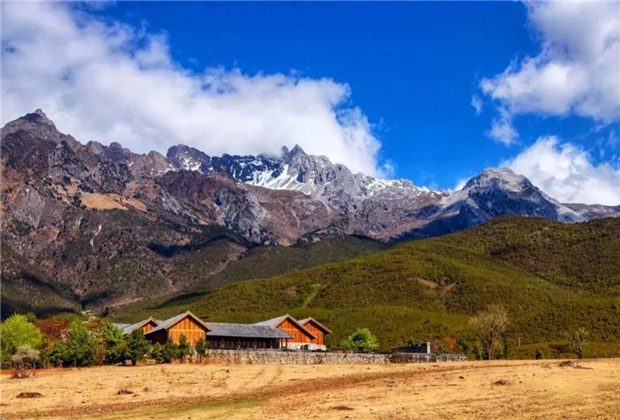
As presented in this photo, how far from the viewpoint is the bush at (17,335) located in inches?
2591

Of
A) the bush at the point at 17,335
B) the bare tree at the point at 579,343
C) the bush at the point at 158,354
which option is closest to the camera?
the bush at the point at 158,354

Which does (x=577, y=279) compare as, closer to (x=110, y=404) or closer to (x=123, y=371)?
(x=123, y=371)

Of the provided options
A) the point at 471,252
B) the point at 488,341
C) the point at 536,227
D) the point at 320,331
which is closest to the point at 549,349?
the point at 488,341

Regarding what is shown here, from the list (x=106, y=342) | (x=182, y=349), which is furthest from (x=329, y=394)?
(x=106, y=342)

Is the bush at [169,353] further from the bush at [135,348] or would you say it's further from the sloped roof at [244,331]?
the sloped roof at [244,331]

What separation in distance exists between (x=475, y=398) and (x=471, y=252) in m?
140

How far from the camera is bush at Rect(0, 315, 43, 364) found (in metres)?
65.8

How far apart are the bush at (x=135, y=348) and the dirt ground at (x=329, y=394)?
34.2 ft

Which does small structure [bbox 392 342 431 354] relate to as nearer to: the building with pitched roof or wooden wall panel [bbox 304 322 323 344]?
the building with pitched roof

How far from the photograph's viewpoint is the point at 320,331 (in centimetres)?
9656

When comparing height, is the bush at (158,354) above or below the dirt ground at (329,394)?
above

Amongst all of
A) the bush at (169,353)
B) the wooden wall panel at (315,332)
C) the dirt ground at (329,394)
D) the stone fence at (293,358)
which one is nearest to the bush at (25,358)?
the dirt ground at (329,394)

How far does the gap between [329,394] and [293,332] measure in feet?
192

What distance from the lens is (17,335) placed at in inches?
2694
